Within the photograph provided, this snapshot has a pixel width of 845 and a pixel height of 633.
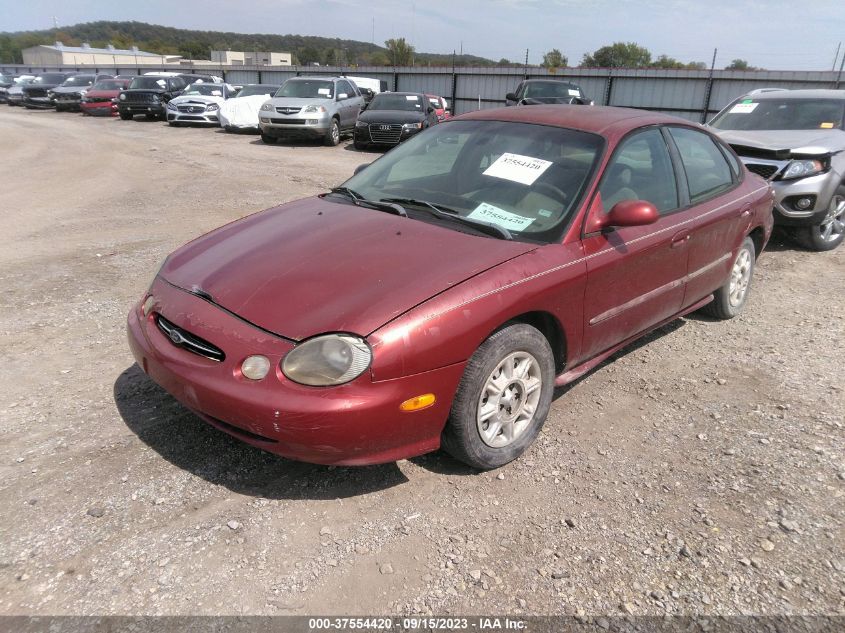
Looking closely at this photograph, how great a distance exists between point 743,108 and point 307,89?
11.9m

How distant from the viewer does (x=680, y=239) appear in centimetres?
386

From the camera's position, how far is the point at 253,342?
8.51 feet

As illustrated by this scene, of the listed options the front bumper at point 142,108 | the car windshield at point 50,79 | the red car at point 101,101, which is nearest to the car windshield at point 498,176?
the front bumper at point 142,108

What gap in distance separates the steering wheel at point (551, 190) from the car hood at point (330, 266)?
429 millimetres

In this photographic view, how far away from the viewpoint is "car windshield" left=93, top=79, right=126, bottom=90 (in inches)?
974

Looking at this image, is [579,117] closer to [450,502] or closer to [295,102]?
A: [450,502]

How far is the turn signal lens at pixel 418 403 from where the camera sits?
2.57 metres

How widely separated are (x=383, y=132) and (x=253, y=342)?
538 inches

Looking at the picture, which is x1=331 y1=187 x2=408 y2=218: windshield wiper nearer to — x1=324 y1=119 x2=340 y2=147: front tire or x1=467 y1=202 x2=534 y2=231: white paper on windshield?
x1=467 y1=202 x2=534 y2=231: white paper on windshield

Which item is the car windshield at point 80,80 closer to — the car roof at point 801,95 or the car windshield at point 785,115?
the car windshield at point 785,115

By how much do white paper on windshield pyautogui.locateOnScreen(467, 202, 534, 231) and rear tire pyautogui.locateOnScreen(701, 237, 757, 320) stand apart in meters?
2.36

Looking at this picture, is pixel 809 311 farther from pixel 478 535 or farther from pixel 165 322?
pixel 165 322

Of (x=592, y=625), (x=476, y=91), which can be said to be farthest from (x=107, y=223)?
(x=476, y=91)

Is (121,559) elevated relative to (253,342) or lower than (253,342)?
lower
